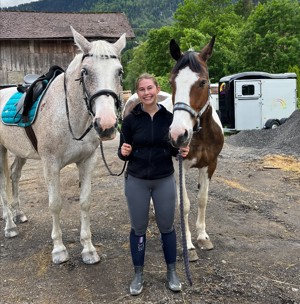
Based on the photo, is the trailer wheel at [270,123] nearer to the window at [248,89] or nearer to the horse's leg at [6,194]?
the window at [248,89]

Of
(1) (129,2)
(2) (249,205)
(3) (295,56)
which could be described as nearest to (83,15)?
(3) (295,56)

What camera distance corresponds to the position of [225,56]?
1179 inches

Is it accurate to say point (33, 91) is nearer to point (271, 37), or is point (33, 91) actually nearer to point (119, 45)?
point (119, 45)

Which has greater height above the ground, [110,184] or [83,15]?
[83,15]

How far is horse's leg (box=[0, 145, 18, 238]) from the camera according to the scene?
185 inches

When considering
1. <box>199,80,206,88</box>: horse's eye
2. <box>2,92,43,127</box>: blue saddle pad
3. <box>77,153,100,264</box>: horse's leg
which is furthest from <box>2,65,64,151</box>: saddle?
<box>199,80,206,88</box>: horse's eye

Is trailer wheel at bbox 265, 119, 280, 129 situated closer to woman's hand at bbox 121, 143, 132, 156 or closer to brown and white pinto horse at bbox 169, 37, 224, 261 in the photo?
brown and white pinto horse at bbox 169, 37, 224, 261

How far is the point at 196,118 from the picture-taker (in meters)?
3.37

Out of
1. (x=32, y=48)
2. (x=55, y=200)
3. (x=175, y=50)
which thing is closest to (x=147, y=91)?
(x=175, y=50)

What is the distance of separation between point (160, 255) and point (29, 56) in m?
20.7

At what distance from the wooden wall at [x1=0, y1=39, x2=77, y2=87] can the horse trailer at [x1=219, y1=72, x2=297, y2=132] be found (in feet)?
35.5

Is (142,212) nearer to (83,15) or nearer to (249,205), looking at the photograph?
(249,205)

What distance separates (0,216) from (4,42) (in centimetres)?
1900

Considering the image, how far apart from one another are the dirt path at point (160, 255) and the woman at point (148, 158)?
386mm
